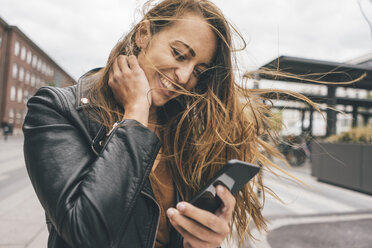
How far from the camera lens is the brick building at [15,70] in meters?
34.0

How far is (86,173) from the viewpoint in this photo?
860mm

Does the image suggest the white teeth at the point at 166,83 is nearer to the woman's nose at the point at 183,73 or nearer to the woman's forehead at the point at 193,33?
the woman's nose at the point at 183,73

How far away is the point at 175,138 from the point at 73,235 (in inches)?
31.1

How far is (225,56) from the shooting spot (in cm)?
154

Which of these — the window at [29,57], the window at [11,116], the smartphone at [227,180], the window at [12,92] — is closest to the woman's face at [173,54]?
the smartphone at [227,180]

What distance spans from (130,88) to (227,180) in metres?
Result: 0.54

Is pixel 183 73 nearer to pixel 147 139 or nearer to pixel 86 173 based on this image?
pixel 147 139

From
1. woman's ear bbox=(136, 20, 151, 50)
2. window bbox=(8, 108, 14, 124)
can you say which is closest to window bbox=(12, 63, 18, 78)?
window bbox=(8, 108, 14, 124)

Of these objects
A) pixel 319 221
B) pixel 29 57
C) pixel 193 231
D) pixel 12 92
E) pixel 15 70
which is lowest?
pixel 319 221

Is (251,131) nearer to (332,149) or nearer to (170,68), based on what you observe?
(170,68)

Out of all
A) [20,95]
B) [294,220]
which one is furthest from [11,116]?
[294,220]

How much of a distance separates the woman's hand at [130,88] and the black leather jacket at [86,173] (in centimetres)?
7

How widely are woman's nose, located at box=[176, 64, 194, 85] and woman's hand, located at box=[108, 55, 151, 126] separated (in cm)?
23

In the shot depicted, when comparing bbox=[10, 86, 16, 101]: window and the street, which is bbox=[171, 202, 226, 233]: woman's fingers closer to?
the street
